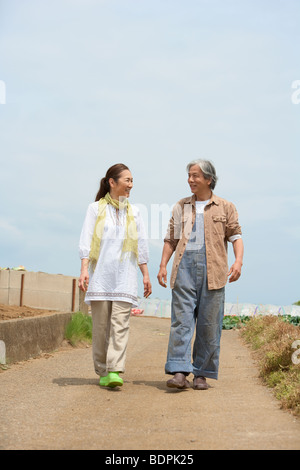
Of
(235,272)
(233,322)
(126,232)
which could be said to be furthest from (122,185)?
(233,322)

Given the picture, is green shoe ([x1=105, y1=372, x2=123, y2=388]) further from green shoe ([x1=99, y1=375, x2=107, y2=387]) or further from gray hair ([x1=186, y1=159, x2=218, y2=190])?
gray hair ([x1=186, y1=159, x2=218, y2=190])

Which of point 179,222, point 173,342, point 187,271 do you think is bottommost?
point 173,342

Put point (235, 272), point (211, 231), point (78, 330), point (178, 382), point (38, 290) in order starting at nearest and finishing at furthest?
point (178, 382) → point (235, 272) → point (211, 231) → point (78, 330) → point (38, 290)

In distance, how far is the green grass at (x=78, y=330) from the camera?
1007cm

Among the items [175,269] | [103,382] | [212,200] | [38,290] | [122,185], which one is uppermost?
[122,185]

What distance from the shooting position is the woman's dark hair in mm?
6039

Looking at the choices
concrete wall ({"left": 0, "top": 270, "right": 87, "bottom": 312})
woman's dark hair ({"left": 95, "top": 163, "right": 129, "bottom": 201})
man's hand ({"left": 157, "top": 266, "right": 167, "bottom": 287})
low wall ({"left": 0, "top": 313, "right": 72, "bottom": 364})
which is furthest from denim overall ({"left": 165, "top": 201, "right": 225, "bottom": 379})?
concrete wall ({"left": 0, "top": 270, "right": 87, "bottom": 312})

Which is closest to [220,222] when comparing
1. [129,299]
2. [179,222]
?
[179,222]

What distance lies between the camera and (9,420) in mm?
4512

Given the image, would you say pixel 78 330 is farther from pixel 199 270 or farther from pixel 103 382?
pixel 199 270

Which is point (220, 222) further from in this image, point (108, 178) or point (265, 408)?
point (265, 408)

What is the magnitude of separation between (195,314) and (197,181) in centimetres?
120

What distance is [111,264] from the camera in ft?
19.4
